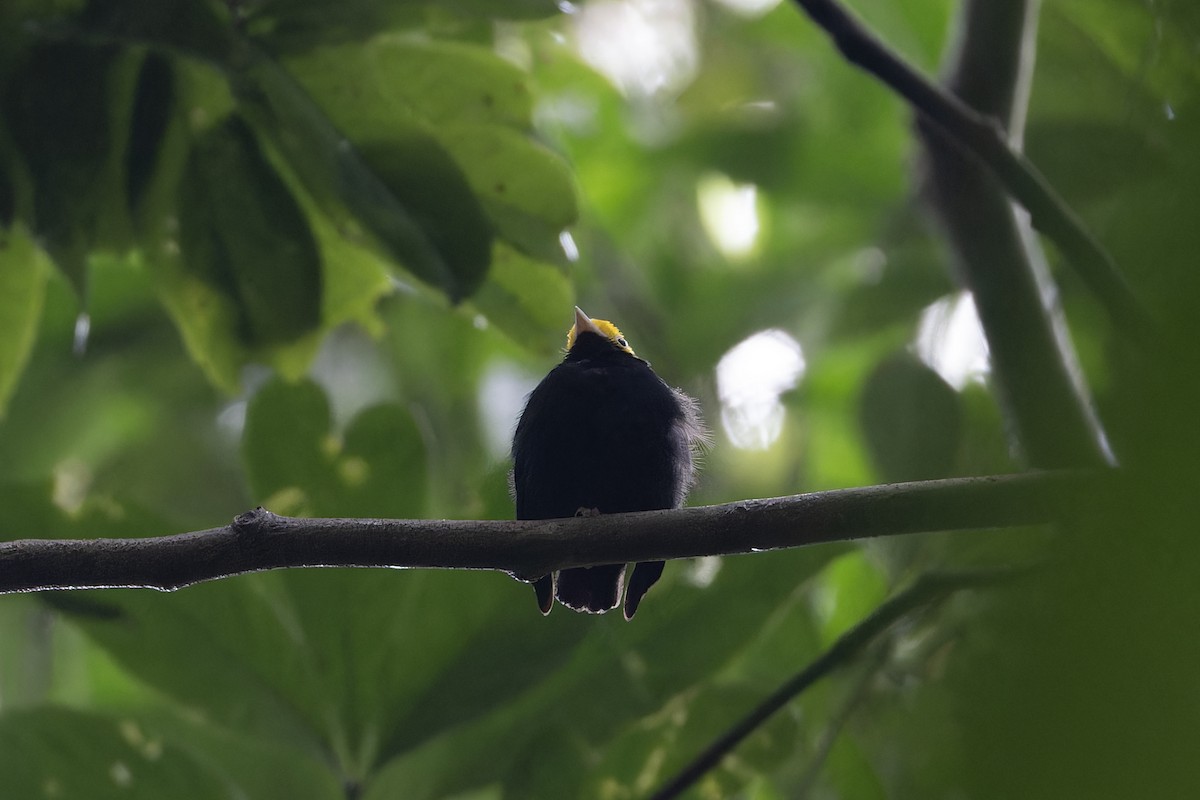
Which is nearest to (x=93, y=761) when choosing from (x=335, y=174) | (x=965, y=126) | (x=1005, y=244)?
(x=335, y=174)

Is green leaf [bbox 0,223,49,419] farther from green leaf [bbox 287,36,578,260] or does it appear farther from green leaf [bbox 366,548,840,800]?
green leaf [bbox 366,548,840,800]

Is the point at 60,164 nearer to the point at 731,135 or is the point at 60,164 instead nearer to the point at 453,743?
the point at 453,743

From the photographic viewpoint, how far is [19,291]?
259cm

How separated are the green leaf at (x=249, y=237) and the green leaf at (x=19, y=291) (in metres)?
0.36

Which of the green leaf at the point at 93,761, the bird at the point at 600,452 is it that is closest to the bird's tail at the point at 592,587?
the bird at the point at 600,452

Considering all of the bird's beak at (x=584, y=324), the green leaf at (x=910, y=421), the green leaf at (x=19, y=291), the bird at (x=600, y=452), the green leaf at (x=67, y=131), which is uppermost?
the green leaf at (x=67, y=131)

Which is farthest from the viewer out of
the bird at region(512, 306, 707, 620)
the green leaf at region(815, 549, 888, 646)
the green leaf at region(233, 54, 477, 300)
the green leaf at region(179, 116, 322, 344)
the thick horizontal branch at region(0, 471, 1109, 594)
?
the bird at region(512, 306, 707, 620)

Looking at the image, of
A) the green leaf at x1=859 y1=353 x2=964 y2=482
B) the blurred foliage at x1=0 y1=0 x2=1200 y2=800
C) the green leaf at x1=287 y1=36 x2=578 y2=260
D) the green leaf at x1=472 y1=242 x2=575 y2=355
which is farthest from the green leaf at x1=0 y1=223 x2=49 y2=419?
the green leaf at x1=859 y1=353 x2=964 y2=482

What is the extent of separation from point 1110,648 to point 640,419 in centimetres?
262

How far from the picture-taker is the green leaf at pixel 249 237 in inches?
96.1

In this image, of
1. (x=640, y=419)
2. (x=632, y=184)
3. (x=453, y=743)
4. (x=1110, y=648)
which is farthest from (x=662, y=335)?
(x=1110, y=648)

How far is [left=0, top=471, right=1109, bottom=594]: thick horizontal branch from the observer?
1.66m

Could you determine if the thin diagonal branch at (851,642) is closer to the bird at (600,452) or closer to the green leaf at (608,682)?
the green leaf at (608,682)

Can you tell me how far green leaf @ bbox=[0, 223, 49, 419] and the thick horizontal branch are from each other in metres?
1.02
